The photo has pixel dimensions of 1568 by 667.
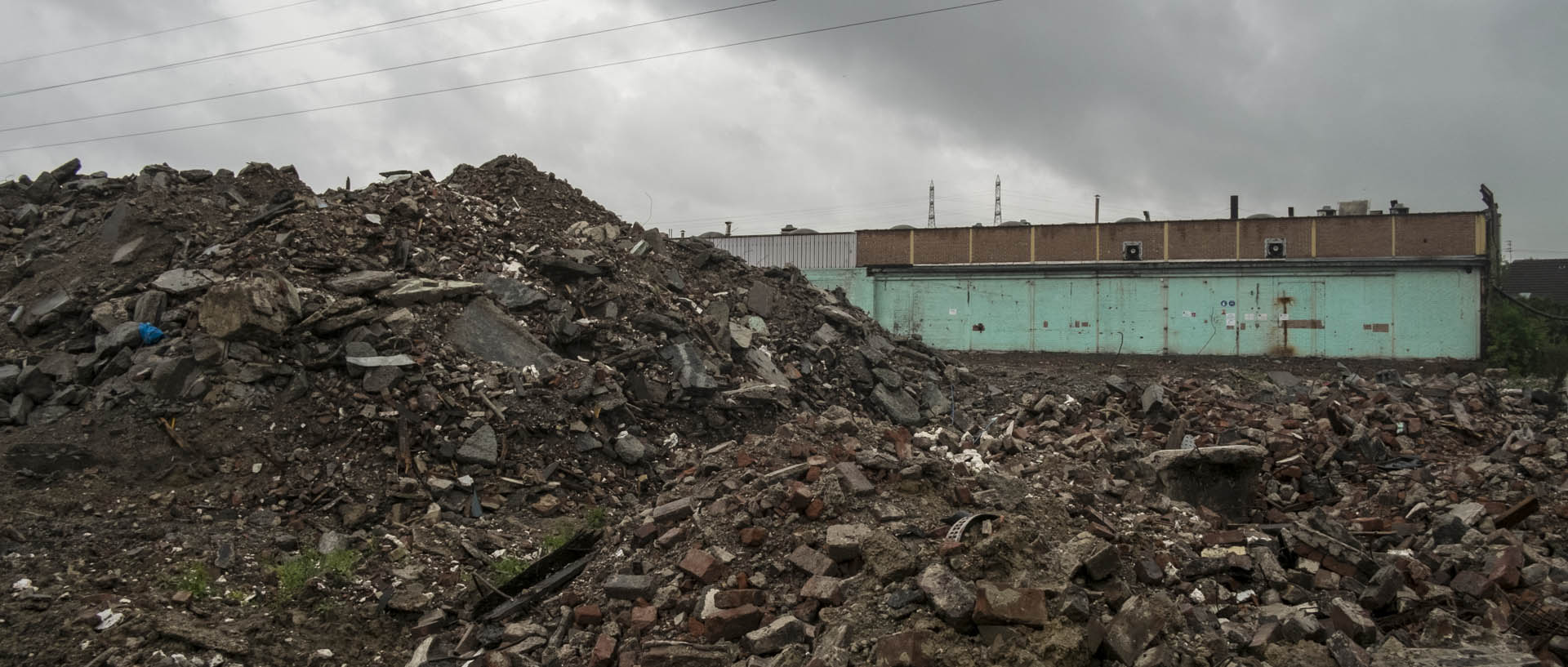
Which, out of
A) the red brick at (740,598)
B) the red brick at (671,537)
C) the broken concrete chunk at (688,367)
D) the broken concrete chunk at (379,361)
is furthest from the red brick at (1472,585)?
the broken concrete chunk at (379,361)

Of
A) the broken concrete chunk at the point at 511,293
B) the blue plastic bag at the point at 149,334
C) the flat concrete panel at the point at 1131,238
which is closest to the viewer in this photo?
the blue plastic bag at the point at 149,334

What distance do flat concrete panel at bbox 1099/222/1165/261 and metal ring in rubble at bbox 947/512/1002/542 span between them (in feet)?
79.6

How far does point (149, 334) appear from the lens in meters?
8.67

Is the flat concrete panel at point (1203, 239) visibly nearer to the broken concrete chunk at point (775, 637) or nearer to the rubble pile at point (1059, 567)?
the rubble pile at point (1059, 567)

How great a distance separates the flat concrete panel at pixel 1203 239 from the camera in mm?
26109

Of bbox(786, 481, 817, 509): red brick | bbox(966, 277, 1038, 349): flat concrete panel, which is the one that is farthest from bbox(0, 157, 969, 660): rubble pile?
bbox(966, 277, 1038, 349): flat concrete panel

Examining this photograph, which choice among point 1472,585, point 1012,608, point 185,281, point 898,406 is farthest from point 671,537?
point 185,281

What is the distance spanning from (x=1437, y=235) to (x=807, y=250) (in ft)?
63.9

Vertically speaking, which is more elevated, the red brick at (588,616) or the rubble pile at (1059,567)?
the rubble pile at (1059,567)

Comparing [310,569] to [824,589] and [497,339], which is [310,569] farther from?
[824,589]

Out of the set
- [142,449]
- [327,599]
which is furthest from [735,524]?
[142,449]

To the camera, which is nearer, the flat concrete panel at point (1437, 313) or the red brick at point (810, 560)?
the red brick at point (810, 560)

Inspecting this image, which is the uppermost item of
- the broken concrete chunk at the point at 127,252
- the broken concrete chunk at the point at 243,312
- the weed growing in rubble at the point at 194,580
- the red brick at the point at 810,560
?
the broken concrete chunk at the point at 127,252

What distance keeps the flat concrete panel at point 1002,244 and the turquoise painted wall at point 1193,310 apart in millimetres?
2903
